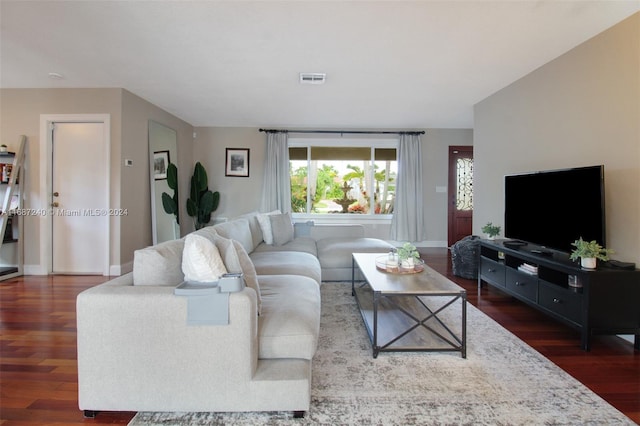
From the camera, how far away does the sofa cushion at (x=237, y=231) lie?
2.72 m

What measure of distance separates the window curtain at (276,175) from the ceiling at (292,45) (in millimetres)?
1667

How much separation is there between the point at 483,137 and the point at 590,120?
1666mm

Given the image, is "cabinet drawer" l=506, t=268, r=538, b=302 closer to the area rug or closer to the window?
the area rug

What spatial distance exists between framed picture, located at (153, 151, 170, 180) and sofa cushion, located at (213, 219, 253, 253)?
231 cm

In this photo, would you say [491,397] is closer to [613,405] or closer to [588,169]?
[613,405]

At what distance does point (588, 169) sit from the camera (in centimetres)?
244

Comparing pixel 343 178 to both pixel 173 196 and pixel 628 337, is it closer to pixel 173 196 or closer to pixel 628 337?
pixel 173 196

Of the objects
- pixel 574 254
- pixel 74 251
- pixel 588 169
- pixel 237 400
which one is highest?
pixel 588 169

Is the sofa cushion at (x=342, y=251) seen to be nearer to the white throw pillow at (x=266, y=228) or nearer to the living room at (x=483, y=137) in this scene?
the white throw pillow at (x=266, y=228)

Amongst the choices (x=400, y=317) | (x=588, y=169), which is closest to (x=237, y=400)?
(x=400, y=317)

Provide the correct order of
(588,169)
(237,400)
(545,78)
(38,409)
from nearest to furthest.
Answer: (237,400) < (38,409) < (588,169) < (545,78)

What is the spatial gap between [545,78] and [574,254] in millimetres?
2030

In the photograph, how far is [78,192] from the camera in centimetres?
420

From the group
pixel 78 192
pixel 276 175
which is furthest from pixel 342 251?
pixel 78 192
